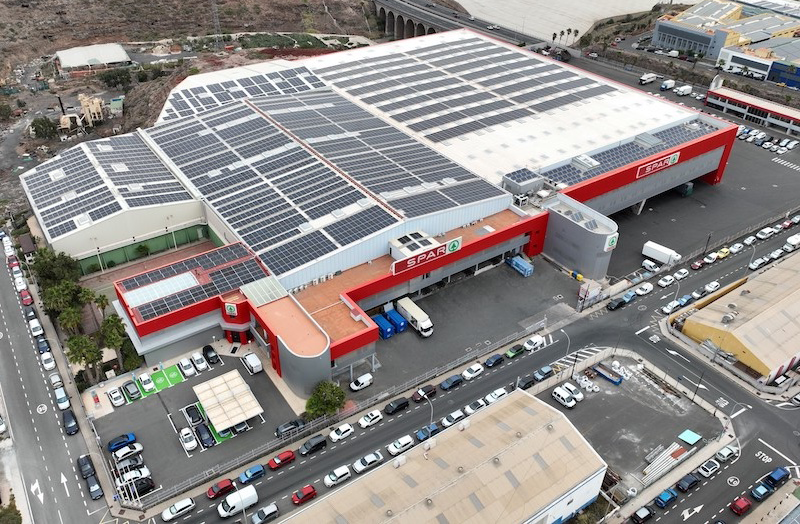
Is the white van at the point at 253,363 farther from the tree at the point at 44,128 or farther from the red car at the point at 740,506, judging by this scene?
the tree at the point at 44,128

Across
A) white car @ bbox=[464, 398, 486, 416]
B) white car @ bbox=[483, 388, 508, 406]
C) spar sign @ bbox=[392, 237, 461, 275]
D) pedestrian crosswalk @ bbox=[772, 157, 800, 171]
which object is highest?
spar sign @ bbox=[392, 237, 461, 275]

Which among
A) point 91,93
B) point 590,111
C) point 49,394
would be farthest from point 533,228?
point 91,93

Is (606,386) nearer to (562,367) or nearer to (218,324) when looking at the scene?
(562,367)

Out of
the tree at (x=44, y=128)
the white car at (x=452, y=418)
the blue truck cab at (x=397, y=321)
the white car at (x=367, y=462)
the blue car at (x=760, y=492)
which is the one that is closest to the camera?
the blue car at (x=760, y=492)

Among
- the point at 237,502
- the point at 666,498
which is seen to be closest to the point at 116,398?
the point at 237,502

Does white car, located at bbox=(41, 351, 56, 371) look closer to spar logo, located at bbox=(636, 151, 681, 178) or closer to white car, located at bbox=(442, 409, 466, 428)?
white car, located at bbox=(442, 409, 466, 428)

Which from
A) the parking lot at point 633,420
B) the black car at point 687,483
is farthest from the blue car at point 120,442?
the black car at point 687,483

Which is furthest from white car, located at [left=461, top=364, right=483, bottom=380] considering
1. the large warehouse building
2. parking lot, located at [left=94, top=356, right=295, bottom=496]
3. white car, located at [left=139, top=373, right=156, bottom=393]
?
white car, located at [left=139, top=373, right=156, bottom=393]
